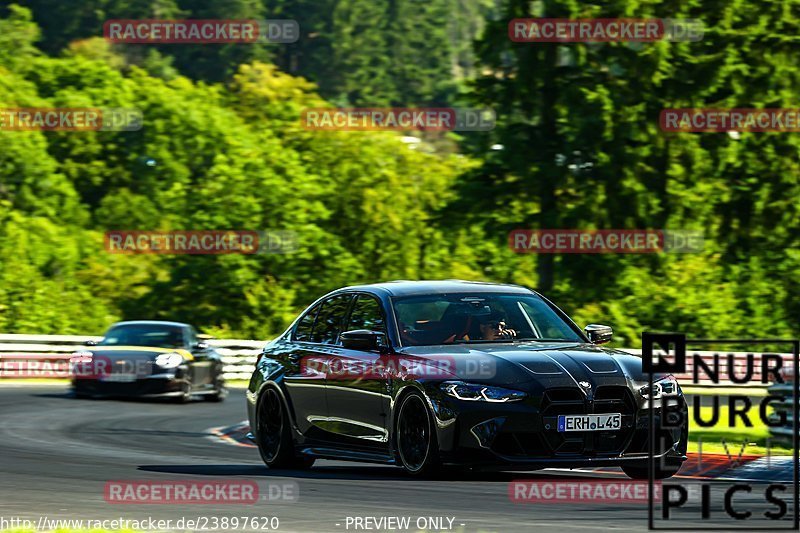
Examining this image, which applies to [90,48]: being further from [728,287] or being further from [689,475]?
[689,475]

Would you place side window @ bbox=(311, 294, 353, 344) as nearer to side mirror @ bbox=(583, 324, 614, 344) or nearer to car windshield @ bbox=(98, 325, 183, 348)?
side mirror @ bbox=(583, 324, 614, 344)

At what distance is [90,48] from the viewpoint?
378ft

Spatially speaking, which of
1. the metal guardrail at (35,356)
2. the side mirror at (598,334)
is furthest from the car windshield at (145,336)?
the side mirror at (598,334)

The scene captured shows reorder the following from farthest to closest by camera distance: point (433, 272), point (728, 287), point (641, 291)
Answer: point (433, 272) → point (728, 287) → point (641, 291)

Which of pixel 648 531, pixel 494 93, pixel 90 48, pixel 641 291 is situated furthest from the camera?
pixel 90 48

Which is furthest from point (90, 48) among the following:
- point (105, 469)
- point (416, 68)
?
point (105, 469)

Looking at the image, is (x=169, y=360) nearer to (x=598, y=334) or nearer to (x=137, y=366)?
(x=137, y=366)

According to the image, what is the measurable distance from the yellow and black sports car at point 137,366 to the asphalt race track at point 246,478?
5502mm

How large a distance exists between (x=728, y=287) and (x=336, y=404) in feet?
Answer: 127

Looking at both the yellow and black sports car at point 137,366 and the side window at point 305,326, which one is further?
the yellow and black sports car at point 137,366

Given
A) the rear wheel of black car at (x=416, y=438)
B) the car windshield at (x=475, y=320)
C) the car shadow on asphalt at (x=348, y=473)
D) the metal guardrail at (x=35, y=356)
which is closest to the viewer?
the rear wheel of black car at (x=416, y=438)

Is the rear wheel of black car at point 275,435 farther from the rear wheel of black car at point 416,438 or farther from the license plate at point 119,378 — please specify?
the license plate at point 119,378

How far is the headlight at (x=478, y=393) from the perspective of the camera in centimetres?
1217

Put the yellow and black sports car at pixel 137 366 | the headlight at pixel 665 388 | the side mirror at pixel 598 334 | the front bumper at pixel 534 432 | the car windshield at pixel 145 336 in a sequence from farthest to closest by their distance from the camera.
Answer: the car windshield at pixel 145 336 < the yellow and black sports car at pixel 137 366 < the side mirror at pixel 598 334 < the headlight at pixel 665 388 < the front bumper at pixel 534 432
